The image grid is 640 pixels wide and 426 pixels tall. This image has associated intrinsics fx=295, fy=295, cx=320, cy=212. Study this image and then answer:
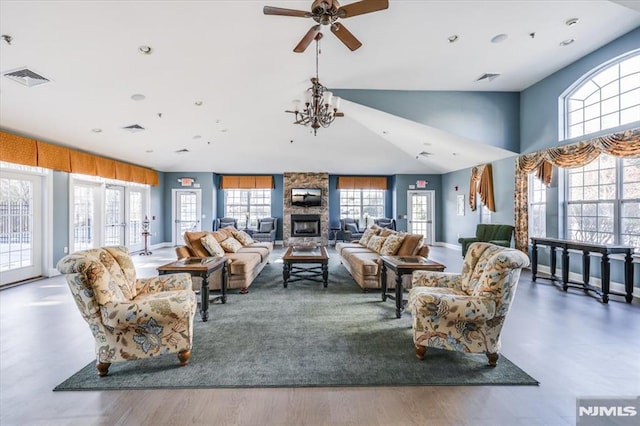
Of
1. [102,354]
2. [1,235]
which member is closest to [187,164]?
[1,235]

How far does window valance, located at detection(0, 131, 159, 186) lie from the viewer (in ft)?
15.6

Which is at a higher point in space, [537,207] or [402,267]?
[537,207]

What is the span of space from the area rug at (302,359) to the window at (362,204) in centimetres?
757

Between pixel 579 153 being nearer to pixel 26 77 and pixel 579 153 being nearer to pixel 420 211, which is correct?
pixel 420 211

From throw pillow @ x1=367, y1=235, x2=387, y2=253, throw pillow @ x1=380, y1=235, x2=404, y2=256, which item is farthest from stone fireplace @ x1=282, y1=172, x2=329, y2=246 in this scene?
throw pillow @ x1=380, y1=235, x2=404, y2=256

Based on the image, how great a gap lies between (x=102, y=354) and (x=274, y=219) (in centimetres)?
852

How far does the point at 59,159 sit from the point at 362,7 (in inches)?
249

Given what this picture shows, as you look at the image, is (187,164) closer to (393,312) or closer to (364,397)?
(393,312)

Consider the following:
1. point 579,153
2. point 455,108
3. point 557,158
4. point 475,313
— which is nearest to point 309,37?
point 475,313

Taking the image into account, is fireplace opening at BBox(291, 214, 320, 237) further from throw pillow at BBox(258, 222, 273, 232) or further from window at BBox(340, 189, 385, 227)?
window at BBox(340, 189, 385, 227)

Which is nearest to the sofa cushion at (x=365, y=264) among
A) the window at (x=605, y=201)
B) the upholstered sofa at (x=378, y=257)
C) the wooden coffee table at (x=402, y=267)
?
the upholstered sofa at (x=378, y=257)

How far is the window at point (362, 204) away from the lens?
37.0 ft

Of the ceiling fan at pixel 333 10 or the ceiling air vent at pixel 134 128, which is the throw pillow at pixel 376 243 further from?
the ceiling air vent at pixel 134 128

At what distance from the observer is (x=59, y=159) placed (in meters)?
5.71
